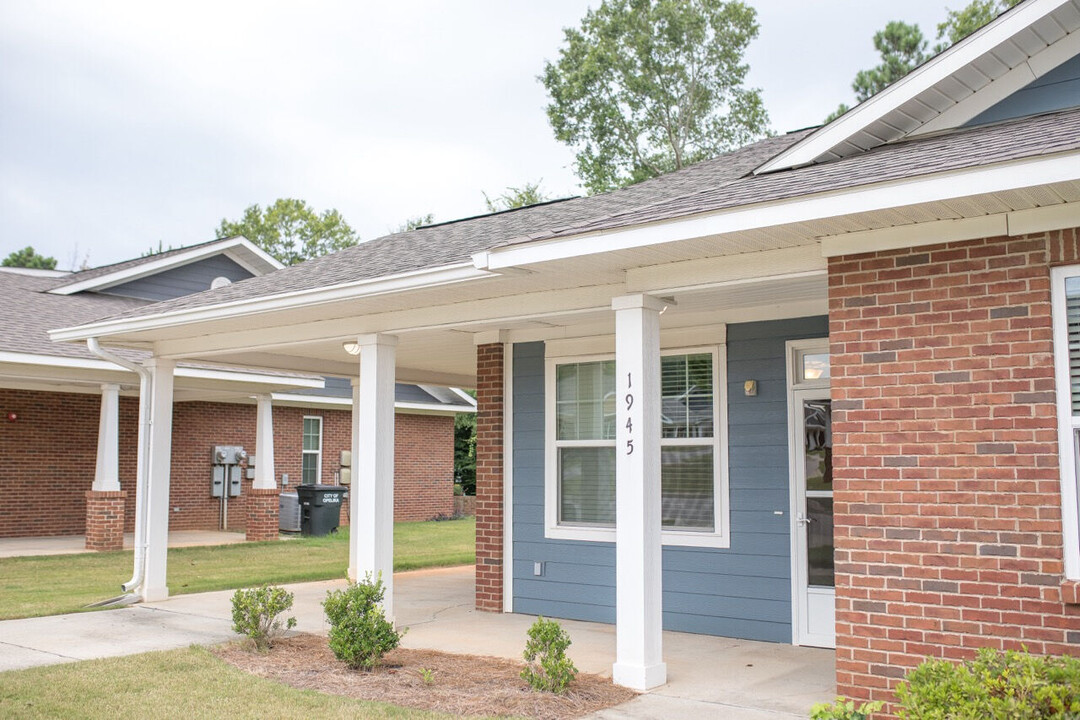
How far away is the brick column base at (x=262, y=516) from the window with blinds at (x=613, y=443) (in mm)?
10566

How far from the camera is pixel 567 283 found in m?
7.36

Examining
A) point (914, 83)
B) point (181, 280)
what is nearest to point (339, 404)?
point (181, 280)

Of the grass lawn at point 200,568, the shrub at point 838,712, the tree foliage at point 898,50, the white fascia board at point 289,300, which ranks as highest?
the tree foliage at point 898,50

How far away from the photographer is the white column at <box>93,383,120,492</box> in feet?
53.9

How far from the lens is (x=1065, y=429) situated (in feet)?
16.8

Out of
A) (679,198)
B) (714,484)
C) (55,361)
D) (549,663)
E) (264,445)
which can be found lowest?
(549,663)

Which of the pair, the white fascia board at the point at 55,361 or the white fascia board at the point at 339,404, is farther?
the white fascia board at the point at 339,404

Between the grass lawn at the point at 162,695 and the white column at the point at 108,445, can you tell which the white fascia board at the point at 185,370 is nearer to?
the white column at the point at 108,445

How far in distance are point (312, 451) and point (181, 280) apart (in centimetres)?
514

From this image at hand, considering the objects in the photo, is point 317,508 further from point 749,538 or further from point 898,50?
point 898,50

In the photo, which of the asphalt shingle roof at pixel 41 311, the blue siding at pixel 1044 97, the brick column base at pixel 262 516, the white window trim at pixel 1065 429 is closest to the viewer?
the white window trim at pixel 1065 429

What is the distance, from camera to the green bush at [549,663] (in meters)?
6.40

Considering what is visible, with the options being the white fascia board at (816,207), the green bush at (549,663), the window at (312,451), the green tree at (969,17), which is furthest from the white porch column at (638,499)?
the green tree at (969,17)

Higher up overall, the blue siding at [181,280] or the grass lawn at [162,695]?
the blue siding at [181,280]
